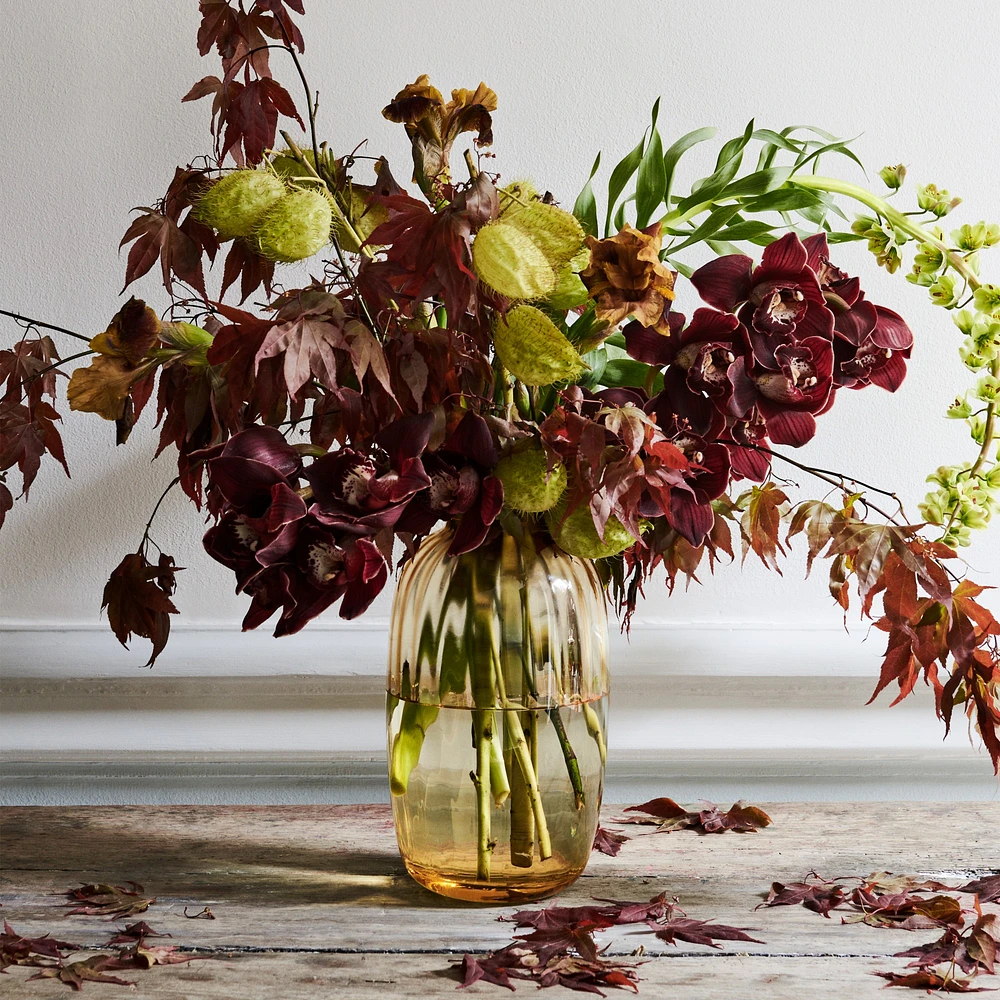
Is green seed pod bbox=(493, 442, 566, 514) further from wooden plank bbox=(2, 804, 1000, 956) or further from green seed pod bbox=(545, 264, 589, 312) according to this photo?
wooden plank bbox=(2, 804, 1000, 956)

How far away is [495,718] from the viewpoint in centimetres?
70

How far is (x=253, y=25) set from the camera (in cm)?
75

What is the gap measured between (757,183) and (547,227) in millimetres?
181

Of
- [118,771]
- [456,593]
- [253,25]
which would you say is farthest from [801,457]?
[118,771]

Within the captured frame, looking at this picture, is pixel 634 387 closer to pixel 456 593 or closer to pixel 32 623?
pixel 456 593

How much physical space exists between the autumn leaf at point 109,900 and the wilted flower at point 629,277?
527 millimetres

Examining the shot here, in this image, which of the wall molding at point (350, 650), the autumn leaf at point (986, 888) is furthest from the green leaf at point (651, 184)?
the autumn leaf at point (986, 888)

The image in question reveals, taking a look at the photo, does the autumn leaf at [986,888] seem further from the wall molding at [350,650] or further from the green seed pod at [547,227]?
the green seed pod at [547,227]

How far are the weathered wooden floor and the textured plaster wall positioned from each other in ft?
0.76

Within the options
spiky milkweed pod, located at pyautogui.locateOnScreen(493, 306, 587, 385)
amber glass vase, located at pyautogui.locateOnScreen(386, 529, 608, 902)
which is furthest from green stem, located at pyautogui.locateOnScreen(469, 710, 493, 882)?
spiky milkweed pod, located at pyautogui.locateOnScreen(493, 306, 587, 385)

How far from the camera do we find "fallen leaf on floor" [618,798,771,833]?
0.91m

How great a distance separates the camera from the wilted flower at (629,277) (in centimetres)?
57

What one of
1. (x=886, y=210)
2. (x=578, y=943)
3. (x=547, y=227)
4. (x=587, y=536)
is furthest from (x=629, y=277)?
(x=578, y=943)

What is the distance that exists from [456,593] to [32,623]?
0.55 meters
